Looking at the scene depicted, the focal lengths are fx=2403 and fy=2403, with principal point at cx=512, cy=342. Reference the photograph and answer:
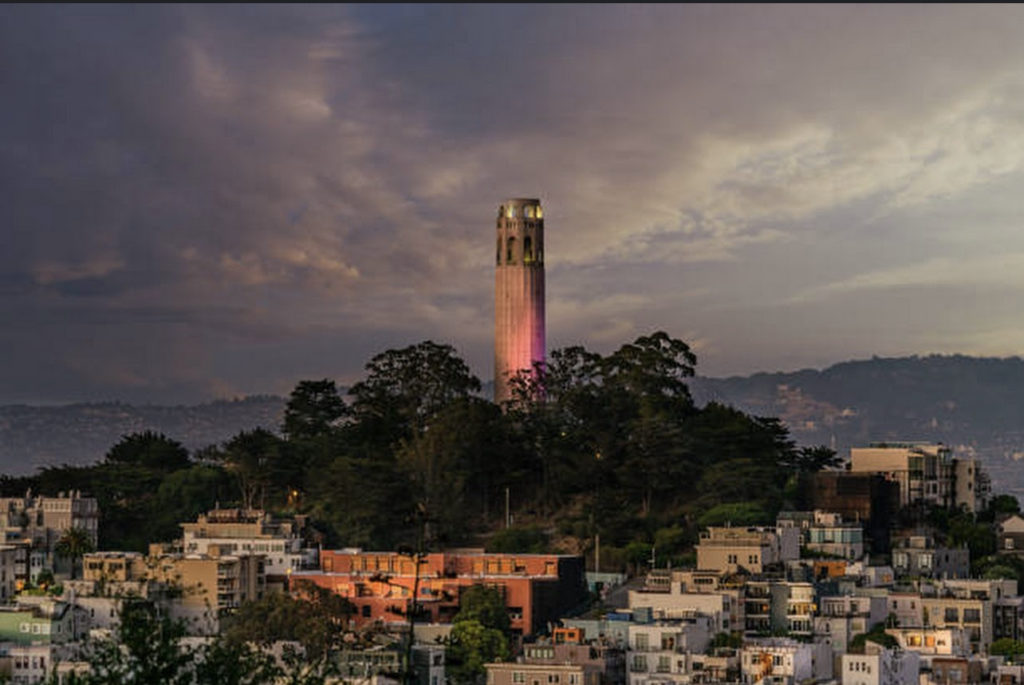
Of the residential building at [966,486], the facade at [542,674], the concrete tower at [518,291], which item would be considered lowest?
the facade at [542,674]

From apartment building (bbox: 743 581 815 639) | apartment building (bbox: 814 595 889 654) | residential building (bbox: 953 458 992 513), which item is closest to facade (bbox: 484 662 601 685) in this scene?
apartment building (bbox: 814 595 889 654)

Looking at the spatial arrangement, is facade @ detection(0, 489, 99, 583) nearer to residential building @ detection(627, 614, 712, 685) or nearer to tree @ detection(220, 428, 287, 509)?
tree @ detection(220, 428, 287, 509)

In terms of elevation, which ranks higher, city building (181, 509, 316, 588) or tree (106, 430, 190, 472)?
tree (106, 430, 190, 472)

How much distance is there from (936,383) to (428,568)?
342ft

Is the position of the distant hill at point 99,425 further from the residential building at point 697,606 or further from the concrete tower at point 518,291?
the residential building at point 697,606

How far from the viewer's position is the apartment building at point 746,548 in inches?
2349

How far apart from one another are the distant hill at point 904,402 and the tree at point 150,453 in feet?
191

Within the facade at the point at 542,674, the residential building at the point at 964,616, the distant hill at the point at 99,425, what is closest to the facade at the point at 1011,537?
the residential building at the point at 964,616

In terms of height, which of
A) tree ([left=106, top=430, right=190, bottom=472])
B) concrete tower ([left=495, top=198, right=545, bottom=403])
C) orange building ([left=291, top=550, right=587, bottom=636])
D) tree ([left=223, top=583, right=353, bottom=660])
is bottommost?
tree ([left=223, top=583, right=353, bottom=660])

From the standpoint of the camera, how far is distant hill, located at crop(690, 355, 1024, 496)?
450 ft

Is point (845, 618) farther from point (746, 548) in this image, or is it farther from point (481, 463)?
point (481, 463)

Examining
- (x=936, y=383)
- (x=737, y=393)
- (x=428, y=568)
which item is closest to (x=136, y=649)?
(x=428, y=568)

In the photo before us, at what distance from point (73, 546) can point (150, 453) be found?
927cm

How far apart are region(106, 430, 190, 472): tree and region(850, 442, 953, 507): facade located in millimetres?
20719
